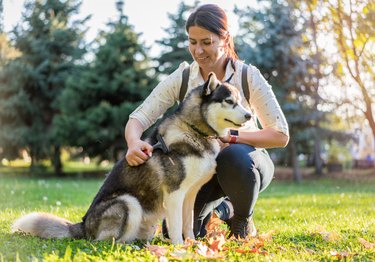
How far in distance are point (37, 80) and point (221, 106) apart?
765 inches

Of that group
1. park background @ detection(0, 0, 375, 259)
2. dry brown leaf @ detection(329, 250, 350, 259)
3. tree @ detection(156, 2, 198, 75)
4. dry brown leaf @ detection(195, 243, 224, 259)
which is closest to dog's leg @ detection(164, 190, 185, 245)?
dry brown leaf @ detection(195, 243, 224, 259)

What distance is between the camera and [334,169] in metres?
21.4

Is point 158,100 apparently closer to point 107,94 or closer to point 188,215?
point 188,215

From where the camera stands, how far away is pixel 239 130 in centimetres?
420

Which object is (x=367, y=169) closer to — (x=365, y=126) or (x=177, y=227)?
(x=365, y=126)

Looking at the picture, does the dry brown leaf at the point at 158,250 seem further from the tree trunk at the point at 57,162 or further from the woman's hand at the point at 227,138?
the tree trunk at the point at 57,162

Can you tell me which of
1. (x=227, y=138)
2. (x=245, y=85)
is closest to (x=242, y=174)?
(x=227, y=138)

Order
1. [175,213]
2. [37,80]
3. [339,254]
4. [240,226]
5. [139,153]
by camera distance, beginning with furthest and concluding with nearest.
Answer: [37,80] < [240,226] < [139,153] < [175,213] < [339,254]

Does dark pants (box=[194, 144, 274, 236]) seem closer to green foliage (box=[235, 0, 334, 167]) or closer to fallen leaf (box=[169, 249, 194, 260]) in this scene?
fallen leaf (box=[169, 249, 194, 260])

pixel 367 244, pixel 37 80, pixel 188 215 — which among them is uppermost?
pixel 37 80

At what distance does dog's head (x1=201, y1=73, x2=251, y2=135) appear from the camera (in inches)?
146

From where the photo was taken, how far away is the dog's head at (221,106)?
371 cm

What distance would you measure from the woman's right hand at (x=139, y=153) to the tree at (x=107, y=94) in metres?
13.9

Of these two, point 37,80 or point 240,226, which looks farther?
point 37,80
